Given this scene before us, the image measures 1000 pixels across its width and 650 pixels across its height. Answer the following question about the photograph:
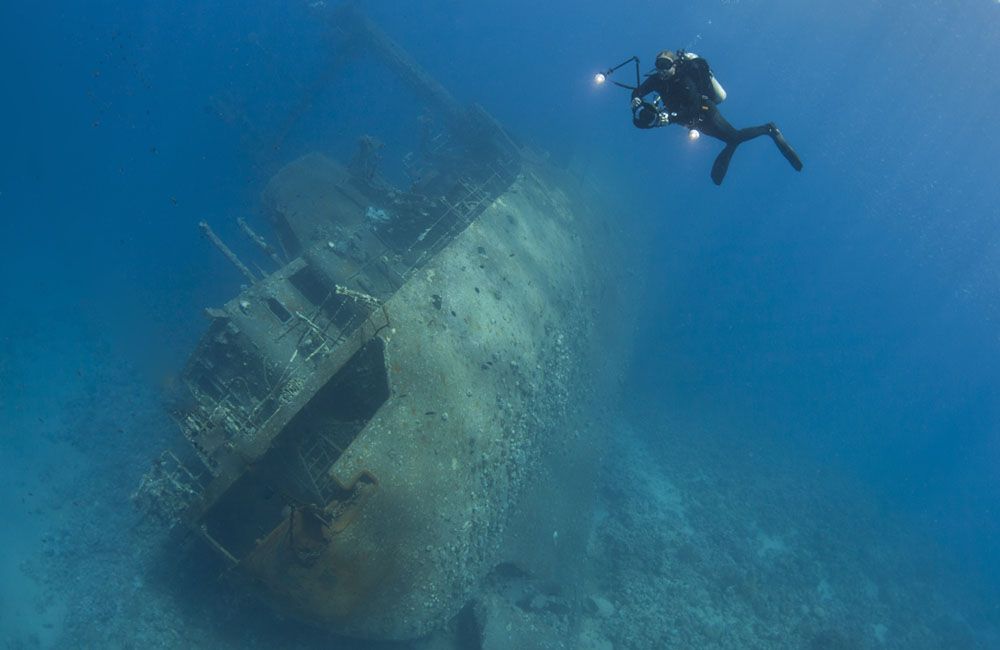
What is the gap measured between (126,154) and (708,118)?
4114 centimetres

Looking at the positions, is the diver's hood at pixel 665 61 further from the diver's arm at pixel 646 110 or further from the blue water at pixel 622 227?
the blue water at pixel 622 227

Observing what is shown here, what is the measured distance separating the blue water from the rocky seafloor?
367 mm

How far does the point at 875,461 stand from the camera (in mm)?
30609

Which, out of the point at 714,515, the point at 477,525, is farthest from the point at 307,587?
the point at 714,515

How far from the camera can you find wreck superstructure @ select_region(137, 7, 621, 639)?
7.44 m

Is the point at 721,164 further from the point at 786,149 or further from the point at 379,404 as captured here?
the point at 379,404

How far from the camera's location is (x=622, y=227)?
22.1 meters

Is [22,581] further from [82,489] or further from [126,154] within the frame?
[126,154]

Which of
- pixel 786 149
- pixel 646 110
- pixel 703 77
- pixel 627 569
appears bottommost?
pixel 627 569

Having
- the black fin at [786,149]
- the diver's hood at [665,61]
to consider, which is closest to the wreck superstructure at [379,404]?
the diver's hood at [665,61]

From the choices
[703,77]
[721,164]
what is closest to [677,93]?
[703,77]

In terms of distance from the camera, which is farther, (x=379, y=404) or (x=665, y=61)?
(x=379, y=404)

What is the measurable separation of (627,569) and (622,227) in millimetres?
13980

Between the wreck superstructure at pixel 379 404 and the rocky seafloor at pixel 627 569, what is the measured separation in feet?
4.32
